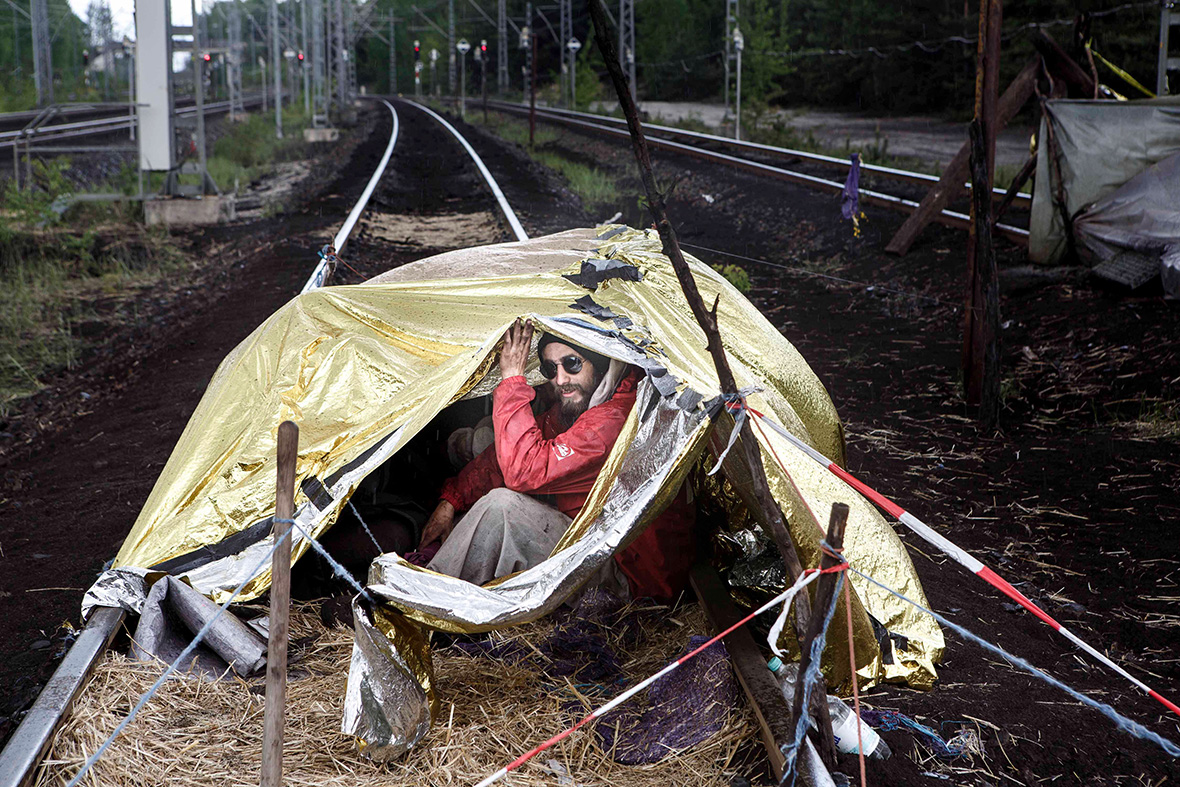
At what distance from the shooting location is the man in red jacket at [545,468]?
3.41 metres

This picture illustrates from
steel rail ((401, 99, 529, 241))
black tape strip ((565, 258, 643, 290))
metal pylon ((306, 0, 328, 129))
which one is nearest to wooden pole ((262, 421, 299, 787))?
black tape strip ((565, 258, 643, 290))

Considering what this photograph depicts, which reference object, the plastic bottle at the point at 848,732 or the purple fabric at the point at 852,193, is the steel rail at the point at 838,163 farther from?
the plastic bottle at the point at 848,732

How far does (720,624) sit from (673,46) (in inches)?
1977

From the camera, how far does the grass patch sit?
16500mm

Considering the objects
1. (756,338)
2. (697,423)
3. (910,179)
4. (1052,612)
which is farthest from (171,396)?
(910,179)

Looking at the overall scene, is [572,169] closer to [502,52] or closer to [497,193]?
[497,193]

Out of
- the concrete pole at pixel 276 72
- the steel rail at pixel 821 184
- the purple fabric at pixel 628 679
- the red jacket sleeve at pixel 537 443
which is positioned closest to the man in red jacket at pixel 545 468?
the red jacket sleeve at pixel 537 443

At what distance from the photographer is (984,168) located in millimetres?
6145

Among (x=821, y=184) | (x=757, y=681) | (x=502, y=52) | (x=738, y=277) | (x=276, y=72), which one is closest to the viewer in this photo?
(x=757, y=681)

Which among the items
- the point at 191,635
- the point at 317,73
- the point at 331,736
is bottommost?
the point at 331,736

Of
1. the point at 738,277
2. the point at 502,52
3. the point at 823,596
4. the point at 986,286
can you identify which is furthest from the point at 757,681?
the point at 502,52

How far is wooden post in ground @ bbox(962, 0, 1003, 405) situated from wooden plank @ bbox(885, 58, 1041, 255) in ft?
10.9

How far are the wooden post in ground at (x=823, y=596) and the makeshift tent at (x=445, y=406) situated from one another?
0.51m

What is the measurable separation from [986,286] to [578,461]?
3.88m
